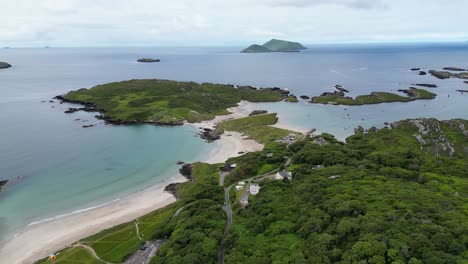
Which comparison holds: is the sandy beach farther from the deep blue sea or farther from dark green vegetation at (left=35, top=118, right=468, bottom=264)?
dark green vegetation at (left=35, top=118, right=468, bottom=264)

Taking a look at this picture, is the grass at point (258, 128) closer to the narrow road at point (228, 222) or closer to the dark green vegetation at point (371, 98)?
the narrow road at point (228, 222)

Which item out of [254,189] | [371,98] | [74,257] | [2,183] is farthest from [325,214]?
[371,98]

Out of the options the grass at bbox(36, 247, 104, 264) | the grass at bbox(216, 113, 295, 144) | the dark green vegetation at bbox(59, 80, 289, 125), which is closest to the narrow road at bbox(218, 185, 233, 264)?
the grass at bbox(36, 247, 104, 264)

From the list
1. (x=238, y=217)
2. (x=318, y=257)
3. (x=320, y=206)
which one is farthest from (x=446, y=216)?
(x=238, y=217)

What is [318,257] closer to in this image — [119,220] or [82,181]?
[119,220]

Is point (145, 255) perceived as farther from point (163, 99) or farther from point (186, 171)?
point (163, 99)
